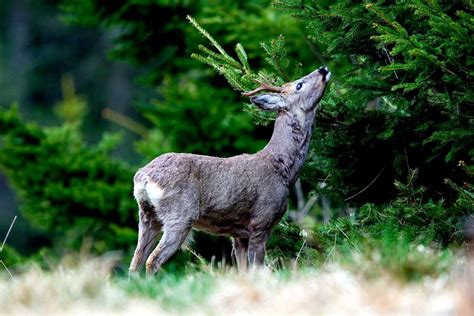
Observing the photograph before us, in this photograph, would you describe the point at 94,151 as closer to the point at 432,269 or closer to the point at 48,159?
the point at 48,159

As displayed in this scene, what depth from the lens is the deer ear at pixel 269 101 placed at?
7.84 m

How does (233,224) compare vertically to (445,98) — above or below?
below

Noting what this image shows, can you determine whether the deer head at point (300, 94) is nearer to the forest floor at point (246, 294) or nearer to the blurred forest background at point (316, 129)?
the blurred forest background at point (316, 129)

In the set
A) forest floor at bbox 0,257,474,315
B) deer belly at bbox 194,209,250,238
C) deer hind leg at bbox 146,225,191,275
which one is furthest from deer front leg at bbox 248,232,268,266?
forest floor at bbox 0,257,474,315

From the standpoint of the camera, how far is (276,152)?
7941 millimetres

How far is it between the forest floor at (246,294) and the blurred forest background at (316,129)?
1.09ft

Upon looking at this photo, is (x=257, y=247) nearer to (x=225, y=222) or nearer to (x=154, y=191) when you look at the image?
(x=225, y=222)

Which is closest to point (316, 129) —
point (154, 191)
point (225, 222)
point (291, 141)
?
point (291, 141)

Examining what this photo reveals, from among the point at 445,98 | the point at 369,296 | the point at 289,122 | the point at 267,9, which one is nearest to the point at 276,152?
the point at 289,122

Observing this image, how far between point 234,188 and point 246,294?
7.68 feet

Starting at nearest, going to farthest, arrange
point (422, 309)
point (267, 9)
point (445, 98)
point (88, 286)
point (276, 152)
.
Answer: point (422, 309)
point (88, 286)
point (445, 98)
point (276, 152)
point (267, 9)

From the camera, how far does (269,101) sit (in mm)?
7910

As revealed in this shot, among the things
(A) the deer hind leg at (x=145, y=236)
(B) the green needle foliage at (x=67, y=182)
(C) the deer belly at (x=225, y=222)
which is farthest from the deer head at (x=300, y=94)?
(B) the green needle foliage at (x=67, y=182)

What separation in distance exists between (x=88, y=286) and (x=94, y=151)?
901cm
